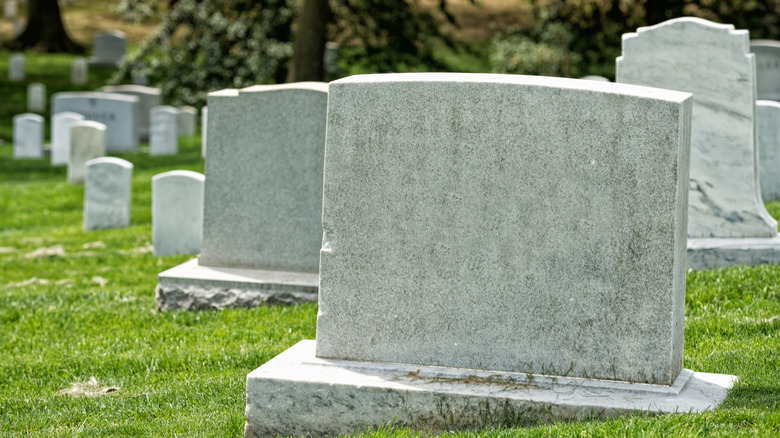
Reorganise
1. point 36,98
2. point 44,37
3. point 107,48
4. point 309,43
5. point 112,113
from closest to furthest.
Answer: point 309,43, point 112,113, point 36,98, point 107,48, point 44,37

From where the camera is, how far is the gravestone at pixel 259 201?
703cm

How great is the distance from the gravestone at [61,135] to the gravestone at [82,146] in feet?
9.44

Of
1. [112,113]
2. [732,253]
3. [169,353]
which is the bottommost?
[169,353]

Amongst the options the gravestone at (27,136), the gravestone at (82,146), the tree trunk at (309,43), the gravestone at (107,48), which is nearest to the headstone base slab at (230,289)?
the gravestone at (82,146)

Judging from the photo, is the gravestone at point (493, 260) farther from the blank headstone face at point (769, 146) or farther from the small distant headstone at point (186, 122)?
the small distant headstone at point (186, 122)

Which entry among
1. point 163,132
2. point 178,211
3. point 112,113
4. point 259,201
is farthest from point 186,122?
point 259,201

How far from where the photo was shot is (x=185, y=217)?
31.2ft

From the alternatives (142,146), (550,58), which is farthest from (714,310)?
(550,58)

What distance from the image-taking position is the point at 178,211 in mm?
9492

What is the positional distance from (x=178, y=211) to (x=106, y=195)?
293 cm

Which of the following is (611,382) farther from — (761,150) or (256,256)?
(761,150)

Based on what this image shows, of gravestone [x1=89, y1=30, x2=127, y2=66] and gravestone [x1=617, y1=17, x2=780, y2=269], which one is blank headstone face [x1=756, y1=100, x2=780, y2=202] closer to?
gravestone [x1=617, y1=17, x2=780, y2=269]

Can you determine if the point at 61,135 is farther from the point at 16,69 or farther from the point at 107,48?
the point at 107,48

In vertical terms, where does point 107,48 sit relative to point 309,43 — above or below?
above
